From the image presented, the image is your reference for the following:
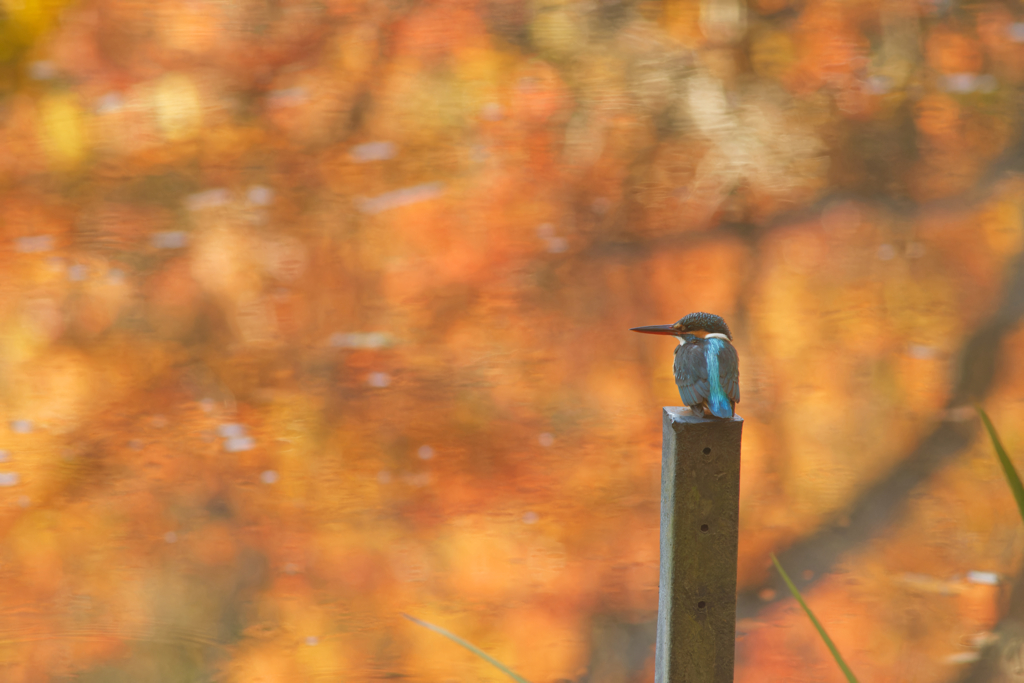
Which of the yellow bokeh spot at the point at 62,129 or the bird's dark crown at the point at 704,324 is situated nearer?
the bird's dark crown at the point at 704,324

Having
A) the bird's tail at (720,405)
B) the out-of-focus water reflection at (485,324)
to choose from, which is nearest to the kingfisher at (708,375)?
the bird's tail at (720,405)

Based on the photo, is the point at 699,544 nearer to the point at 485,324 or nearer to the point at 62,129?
the point at 485,324

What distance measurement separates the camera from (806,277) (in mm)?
1487

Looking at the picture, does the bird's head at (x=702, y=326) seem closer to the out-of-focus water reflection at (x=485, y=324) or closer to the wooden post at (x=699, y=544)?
the wooden post at (x=699, y=544)

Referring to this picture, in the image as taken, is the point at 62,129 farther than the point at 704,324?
Yes

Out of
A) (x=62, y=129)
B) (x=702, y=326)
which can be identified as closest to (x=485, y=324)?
(x=702, y=326)

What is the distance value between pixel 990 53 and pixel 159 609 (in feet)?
6.11

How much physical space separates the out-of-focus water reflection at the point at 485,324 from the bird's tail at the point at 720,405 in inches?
27.4

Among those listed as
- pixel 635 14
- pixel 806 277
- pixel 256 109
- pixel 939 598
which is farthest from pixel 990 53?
pixel 256 109

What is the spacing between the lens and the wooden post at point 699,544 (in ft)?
2.46

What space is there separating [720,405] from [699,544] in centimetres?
14

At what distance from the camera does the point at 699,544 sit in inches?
29.9

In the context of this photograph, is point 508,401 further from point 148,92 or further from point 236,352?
point 148,92

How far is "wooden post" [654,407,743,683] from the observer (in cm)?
75
